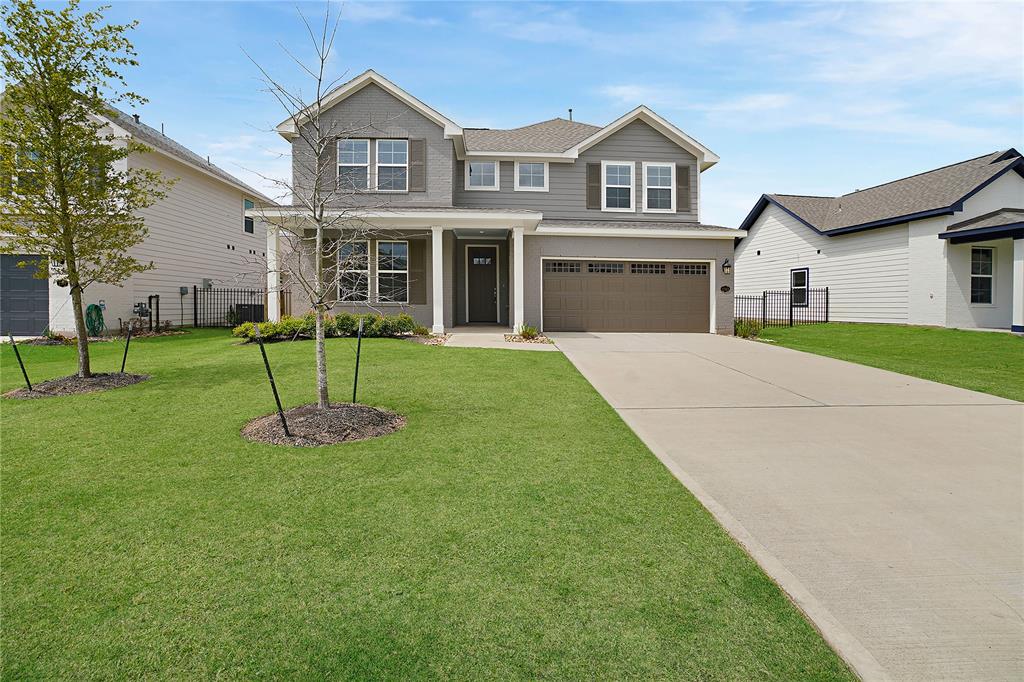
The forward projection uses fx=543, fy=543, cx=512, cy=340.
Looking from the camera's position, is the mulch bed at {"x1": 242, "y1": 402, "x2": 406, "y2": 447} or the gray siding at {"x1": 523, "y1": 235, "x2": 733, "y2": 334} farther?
the gray siding at {"x1": 523, "y1": 235, "x2": 733, "y2": 334}

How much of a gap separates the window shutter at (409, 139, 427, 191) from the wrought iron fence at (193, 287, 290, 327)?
7.53m

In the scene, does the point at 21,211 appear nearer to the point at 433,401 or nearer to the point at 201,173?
the point at 433,401

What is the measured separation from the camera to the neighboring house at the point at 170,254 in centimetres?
1620

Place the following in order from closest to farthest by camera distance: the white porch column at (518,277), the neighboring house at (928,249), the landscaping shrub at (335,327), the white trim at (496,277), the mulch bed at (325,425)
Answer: the mulch bed at (325,425) → the landscaping shrub at (335,327) → the white porch column at (518,277) → the neighboring house at (928,249) → the white trim at (496,277)

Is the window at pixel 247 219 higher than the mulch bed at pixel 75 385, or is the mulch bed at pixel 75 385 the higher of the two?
the window at pixel 247 219

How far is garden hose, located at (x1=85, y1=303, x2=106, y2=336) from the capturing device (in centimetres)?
1575

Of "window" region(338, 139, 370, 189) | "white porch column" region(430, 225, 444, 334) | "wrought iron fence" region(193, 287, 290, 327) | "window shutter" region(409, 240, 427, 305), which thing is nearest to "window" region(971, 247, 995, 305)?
"white porch column" region(430, 225, 444, 334)

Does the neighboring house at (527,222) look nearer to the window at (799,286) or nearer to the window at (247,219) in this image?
the window at (799,286)

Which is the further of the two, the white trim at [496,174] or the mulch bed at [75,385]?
the white trim at [496,174]

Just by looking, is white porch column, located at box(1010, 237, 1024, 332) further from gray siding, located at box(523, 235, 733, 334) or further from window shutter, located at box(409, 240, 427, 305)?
window shutter, located at box(409, 240, 427, 305)

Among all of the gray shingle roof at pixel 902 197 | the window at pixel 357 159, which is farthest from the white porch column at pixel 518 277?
the gray shingle roof at pixel 902 197

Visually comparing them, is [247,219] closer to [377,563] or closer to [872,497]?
[377,563]

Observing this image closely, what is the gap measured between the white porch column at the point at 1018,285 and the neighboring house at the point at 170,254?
21.9 metres

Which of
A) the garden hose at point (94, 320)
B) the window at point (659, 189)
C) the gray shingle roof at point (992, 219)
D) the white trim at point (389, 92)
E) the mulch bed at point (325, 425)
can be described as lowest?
the mulch bed at point (325, 425)
